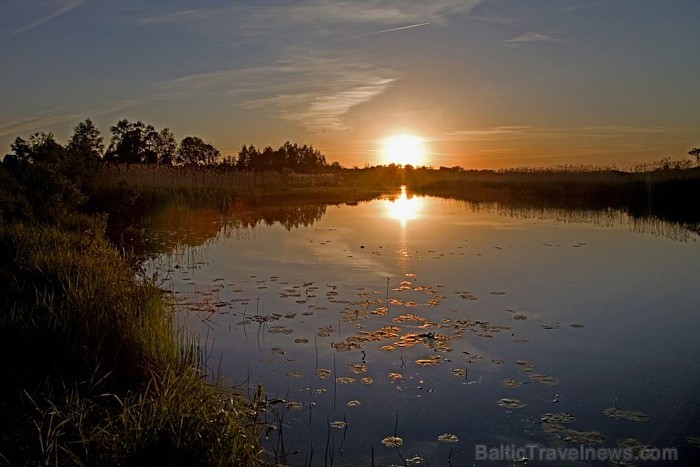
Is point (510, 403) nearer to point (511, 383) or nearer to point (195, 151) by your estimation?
point (511, 383)

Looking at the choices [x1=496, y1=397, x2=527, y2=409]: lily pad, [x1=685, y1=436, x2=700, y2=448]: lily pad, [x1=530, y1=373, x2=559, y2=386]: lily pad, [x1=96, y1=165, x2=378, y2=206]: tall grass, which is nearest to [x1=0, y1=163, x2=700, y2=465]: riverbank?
[x1=496, y1=397, x2=527, y2=409]: lily pad

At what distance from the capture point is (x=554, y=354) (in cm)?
603

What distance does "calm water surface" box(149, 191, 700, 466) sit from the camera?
4367 mm

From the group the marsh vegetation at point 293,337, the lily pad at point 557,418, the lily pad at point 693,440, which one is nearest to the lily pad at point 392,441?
the marsh vegetation at point 293,337

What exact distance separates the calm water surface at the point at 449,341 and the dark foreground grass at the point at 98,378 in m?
0.75

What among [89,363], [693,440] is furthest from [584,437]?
[89,363]

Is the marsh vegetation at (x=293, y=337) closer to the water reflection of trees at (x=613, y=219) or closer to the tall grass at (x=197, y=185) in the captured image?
the water reflection of trees at (x=613, y=219)

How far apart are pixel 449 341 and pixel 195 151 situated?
205 ft

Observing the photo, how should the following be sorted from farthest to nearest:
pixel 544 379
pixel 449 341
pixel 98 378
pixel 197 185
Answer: pixel 197 185
pixel 449 341
pixel 544 379
pixel 98 378

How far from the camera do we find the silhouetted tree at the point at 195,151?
6325 cm

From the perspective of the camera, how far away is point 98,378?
4.69 metres

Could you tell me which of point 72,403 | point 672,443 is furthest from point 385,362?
point 72,403

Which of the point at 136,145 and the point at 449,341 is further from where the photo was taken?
the point at 136,145

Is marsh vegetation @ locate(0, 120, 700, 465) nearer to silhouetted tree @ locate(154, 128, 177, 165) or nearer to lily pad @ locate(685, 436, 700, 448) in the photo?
lily pad @ locate(685, 436, 700, 448)
